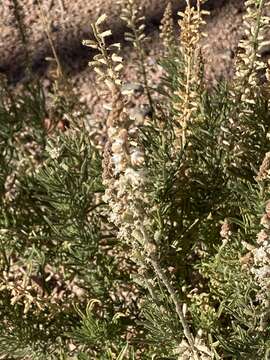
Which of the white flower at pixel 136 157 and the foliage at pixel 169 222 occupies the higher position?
the white flower at pixel 136 157

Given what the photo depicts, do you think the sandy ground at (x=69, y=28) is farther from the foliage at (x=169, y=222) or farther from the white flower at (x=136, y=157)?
the white flower at (x=136, y=157)

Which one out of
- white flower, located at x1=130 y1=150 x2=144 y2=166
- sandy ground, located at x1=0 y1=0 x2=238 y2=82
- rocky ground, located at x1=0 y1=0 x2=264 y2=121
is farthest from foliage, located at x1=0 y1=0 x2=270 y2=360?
sandy ground, located at x1=0 y1=0 x2=238 y2=82

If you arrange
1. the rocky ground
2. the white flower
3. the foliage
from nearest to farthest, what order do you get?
the white flower → the foliage → the rocky ground

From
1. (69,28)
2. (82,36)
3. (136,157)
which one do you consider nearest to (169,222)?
(136,157)

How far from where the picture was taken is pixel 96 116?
19.0 feet

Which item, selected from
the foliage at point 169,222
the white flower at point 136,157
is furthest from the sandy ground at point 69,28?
the white flower at point 136,157

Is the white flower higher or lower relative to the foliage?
higher

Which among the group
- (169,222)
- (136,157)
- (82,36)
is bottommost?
(82,36)

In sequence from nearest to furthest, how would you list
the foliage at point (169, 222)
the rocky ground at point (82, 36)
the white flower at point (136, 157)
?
the white flower at point (136, 157) < the foliage at point (169, 222) < the rocky ground at point (82, 36)

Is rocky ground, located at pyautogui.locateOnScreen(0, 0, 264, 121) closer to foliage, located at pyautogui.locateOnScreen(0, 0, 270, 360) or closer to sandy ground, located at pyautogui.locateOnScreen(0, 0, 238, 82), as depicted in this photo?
sandy ground, located at pyautogui.locateOnScreen(0, 0, 238, 82)

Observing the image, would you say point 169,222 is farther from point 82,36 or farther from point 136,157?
point 82,36

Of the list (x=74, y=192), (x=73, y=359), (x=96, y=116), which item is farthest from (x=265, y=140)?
(x=96, y=116)

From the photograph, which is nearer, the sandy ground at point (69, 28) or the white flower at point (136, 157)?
the white flower at point (136, 157)

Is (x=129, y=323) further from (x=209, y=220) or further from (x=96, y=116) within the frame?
(x=96, y=116)
